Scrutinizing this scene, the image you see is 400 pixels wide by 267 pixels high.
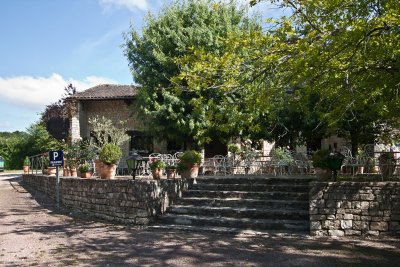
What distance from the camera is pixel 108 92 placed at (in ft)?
76.3

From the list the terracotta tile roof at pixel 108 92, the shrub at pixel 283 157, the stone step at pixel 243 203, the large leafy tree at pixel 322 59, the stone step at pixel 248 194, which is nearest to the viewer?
the large leafy tree at pixel 322 59

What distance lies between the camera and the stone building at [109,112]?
72.6ft

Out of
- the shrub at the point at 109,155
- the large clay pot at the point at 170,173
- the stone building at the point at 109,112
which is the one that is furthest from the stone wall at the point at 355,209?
the stone building at the point at 109,112

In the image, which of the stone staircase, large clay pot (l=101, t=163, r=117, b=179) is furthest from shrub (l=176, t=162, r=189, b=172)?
large clay pot (l=101, t=163, r=117, b=179)

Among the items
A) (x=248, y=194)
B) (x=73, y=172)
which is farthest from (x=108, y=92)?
(x=248, y=194)

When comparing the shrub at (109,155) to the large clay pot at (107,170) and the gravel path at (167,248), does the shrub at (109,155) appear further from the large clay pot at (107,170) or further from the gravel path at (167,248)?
the gravel path at (167,248)

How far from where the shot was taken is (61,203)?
12758 mm

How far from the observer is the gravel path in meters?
5.98

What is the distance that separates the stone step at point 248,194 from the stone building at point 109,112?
38.2 ft

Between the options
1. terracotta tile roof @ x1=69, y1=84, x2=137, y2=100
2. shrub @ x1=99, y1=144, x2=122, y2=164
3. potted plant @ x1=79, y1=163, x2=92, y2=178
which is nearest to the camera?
shrub @ x1=99, y1=144, x2=122, y2=164

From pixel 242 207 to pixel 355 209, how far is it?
2.50m

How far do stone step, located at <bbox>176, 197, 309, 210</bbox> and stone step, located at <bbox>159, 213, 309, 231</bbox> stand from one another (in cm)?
58

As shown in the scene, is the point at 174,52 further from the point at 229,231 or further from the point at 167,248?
the point at 167,248

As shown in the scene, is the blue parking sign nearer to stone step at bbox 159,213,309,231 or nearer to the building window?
stone step at bbox 159,213,309,231
